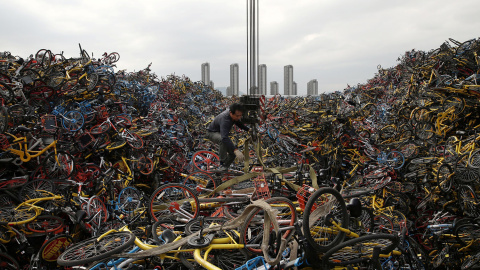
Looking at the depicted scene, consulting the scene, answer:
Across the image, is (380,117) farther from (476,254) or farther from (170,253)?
(170,253)

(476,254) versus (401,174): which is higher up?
(401,174)

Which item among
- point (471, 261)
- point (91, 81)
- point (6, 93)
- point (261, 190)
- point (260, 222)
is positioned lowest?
point (471, 261)

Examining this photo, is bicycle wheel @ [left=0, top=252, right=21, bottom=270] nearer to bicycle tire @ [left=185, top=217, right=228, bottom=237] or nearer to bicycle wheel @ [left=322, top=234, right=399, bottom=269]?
bicycle tire @ [left=185, top=217, right=228, bottom=237]

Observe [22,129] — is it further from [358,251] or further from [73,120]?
[358,251]

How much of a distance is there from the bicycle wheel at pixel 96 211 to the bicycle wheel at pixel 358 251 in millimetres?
3987

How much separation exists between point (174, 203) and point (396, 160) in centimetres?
533

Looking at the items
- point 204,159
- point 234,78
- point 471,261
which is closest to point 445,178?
point 471,261

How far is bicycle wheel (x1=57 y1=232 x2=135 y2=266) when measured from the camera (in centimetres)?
304

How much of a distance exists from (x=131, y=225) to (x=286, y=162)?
5.32 metres

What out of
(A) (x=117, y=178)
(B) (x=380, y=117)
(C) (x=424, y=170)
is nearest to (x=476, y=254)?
(C) (x=424, y=170)

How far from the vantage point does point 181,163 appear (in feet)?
29.4

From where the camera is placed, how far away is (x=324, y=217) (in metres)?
3.37

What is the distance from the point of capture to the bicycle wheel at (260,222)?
3500mm

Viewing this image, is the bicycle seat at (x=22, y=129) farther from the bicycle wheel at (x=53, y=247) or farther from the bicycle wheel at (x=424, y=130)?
the bicycle wheel at (x=424, y=130)
